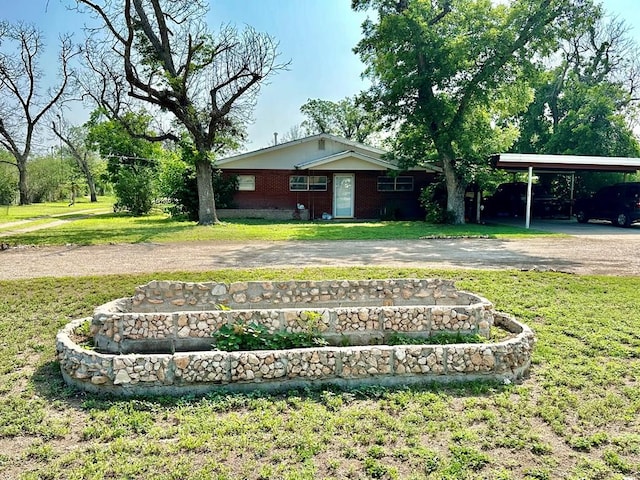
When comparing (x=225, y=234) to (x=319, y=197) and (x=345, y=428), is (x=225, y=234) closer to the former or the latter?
(x=319, y=197)

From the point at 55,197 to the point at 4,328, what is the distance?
45463mm

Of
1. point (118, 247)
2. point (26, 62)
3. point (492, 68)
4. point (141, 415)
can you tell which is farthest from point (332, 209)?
point (26, 62)

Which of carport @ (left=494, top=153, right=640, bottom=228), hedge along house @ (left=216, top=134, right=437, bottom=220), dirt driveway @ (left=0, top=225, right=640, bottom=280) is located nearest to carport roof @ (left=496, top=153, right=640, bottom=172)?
carport @ (left=494, top=153, right=640, bottom=228)

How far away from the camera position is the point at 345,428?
3.24 metres

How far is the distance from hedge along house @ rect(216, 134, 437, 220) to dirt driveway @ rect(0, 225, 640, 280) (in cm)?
939

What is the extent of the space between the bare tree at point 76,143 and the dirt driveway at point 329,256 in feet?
103

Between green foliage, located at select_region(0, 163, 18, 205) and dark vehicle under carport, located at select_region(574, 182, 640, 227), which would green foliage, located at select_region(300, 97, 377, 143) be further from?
green foliage, located at select_region(0, 163, 18, 205)

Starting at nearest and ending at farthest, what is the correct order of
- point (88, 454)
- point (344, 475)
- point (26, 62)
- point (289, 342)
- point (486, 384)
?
point (344, 475), point (88, 454), point (486, 384), point (289, 342), point (26, 62)

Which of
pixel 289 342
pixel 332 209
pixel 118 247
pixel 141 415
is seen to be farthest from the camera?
pixel 332 209

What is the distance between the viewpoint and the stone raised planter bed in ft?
12.4

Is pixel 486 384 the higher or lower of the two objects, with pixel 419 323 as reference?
lower

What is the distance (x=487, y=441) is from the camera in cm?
309

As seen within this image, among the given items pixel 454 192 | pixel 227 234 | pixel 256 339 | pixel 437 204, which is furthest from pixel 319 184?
pixel 256 339

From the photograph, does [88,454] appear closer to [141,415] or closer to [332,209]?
[141,415]
